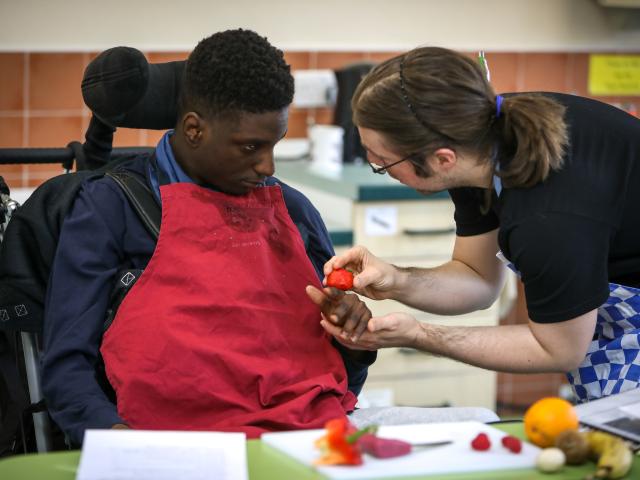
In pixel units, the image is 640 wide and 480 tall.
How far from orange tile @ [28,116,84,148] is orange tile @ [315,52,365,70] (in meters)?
0.86

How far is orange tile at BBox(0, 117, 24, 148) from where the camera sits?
3027mm

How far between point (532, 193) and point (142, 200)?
0.63 m

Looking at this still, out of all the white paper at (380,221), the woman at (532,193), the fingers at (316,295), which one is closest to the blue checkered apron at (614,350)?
the woman at (532,193)

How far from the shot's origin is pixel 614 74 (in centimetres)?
393

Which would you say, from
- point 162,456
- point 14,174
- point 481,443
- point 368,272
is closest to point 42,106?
point 14,174

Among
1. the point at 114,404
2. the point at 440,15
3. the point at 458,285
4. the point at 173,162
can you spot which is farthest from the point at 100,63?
the point at 440,15

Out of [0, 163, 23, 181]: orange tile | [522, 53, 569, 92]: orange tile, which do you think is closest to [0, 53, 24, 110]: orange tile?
[0, 163, 23, 181]: orange tile

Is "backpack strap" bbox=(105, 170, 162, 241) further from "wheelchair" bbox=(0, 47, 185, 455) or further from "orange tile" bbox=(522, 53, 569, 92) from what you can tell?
"orange tile" bbox=(522, 53, 569, 92)

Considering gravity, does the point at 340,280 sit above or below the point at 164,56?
below

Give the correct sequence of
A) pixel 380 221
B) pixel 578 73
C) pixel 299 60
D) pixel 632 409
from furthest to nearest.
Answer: pixel 578 73 < pixel 299 60 < pixel 380 221 < pixel 632 409

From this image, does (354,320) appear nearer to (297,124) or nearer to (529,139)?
(529,139)

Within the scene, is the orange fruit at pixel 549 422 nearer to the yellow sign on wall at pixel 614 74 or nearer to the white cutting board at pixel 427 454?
the white cutting board at pixel 427 454

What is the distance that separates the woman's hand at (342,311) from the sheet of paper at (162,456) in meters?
0.41

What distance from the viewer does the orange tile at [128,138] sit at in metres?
3.16
